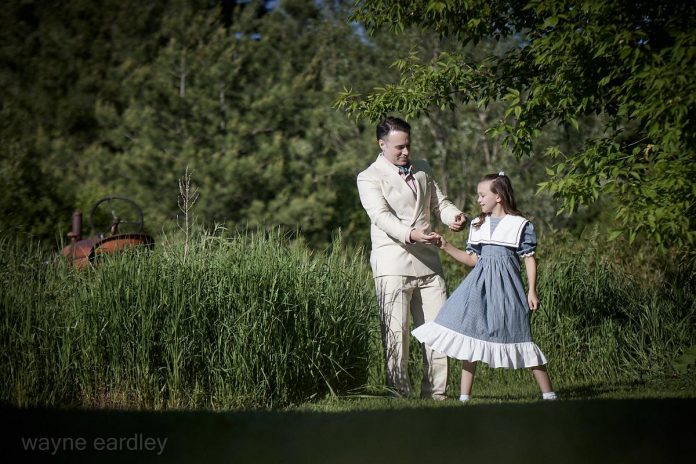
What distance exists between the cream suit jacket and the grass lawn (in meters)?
0.91

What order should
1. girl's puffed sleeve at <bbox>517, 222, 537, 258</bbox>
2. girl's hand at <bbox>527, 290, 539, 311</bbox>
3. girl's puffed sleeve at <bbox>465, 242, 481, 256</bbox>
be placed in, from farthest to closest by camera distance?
girl's puffed sleeve at <bbox>465, 242, 481, 256</bbox> < girl's puffed sleeve at <bbox>517, 222, 537, 258</bbox> < girl's hand at <bbox>527, 290, 539, 311</bbox>

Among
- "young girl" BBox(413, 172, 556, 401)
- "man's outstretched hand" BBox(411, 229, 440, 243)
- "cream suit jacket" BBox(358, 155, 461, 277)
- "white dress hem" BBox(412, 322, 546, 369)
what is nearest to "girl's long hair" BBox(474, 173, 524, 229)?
"young girl" BBox(413, 172, 556, 401)

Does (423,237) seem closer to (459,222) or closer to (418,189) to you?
(459,222)

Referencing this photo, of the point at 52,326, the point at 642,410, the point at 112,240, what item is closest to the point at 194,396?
the point at 52,326

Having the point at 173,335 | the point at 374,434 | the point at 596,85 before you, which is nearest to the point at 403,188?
the point at 596,85

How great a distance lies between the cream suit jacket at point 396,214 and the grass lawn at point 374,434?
2.99 ft

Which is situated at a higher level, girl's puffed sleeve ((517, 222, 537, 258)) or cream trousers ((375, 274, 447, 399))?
girl's puffed sleeve ((517, 222, 537, 258))

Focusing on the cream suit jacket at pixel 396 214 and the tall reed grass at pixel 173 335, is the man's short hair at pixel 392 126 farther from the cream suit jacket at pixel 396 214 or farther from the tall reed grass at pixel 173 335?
the tall reed grass at pixel 173 335

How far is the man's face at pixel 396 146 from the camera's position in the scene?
18.4 feet

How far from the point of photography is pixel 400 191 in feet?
18.5

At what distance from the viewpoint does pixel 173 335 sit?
548 centimetres

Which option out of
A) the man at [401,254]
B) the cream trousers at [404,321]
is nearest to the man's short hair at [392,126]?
the man at [401,254]

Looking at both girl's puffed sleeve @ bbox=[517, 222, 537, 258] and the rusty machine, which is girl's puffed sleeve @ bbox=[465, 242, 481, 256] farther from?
the rusty machine

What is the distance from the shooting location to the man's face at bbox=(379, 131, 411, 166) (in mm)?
5598
